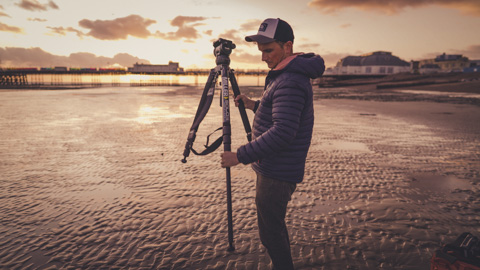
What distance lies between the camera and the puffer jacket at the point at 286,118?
1762 millimetres

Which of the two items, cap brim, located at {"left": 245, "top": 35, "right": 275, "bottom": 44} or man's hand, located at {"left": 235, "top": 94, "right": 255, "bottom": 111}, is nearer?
cap brim, located at {"left": 245, "top": 35, "right": 275, "bottom": 44}

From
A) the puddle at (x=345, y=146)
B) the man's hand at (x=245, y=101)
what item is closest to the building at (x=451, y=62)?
the puddle at (x=345, y=146)

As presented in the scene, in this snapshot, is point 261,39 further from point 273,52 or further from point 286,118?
point 286,118

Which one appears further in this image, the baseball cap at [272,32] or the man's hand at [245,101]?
the man's hand at [245,101]

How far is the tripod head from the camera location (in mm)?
2338

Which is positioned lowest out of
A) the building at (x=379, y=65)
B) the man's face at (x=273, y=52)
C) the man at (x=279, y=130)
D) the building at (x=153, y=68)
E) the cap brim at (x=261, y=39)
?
the man at (x=279, y=130)

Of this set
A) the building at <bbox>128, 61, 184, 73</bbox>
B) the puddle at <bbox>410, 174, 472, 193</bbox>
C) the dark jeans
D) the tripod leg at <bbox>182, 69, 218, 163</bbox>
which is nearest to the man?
the dark jeans

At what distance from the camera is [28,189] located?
4418mm

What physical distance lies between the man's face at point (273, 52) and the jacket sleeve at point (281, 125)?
29 centimetres

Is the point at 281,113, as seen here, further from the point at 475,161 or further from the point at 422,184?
the point at 475,161

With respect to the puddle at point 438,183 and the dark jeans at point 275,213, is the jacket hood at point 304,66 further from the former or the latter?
the puddle at point 438,183

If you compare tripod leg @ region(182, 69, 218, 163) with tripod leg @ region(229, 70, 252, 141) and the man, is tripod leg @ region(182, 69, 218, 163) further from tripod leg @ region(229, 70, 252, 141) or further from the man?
the man

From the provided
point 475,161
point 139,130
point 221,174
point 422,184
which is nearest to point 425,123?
point 475,161

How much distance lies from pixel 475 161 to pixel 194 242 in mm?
6729
